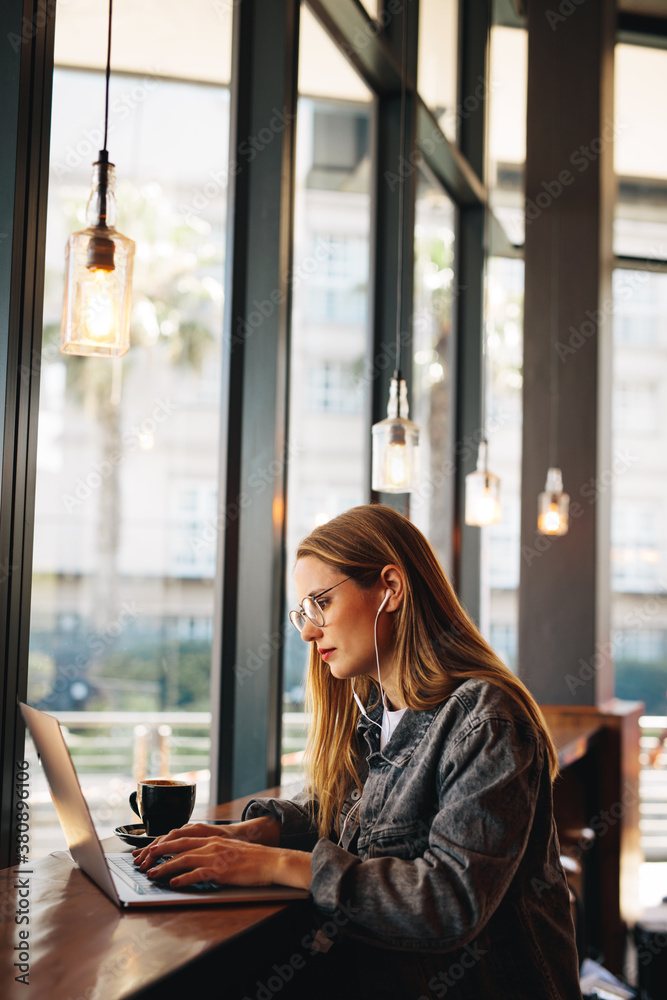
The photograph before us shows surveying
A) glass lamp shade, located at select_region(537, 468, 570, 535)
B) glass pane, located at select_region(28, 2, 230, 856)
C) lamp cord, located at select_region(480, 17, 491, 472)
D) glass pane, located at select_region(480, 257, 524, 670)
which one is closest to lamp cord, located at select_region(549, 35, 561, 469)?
glass pane, located at select_region(480, 257, 524, 670)

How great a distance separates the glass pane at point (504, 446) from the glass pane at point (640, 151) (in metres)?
0.75

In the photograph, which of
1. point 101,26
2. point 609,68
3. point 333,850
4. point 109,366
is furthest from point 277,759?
point 109,366

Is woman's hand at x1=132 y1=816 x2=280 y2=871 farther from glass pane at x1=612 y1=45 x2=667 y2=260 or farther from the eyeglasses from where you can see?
glass pane at x1=612 y1=45 x2=667 y2=260

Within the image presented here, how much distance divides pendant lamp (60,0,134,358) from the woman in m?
0.48

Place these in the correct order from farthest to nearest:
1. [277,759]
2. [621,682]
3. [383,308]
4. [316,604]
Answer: [621,682] < [383,308] < [277,759] < [316,604]

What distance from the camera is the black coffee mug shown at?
1.39 metres

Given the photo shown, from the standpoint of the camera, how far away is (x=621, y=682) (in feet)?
21.9

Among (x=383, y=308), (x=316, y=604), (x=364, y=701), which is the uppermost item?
(x=383, y=308)

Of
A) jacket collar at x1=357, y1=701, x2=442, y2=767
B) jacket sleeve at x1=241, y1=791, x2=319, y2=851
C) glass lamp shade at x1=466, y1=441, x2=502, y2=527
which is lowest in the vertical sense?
jacket sleeve at x1=241, y1=791, x2=319, y2=851

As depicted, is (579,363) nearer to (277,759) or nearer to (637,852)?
(637,852)

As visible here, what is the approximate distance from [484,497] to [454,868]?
78.3 inches

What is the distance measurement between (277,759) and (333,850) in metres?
1.04

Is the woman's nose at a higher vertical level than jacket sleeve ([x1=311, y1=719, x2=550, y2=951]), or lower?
higher

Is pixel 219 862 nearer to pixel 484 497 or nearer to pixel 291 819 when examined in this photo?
pixel 291 819
